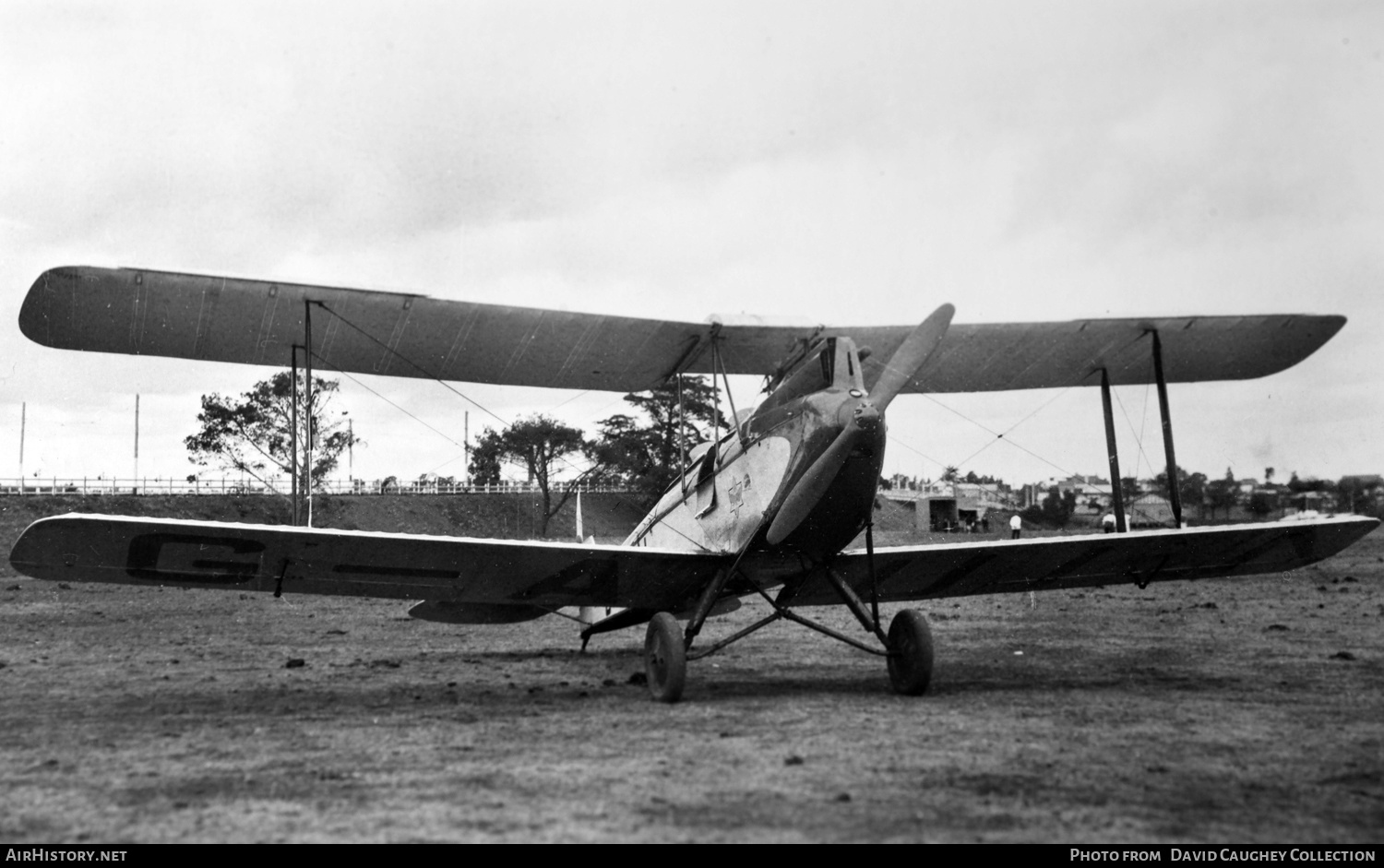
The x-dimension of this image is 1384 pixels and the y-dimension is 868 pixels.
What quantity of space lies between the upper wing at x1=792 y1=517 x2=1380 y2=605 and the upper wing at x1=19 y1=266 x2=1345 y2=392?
6.91 ft

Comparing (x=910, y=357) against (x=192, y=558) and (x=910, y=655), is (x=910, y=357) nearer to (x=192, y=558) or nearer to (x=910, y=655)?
(x=910, y=655)

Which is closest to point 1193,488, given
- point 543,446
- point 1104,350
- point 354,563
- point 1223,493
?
point 1223,493

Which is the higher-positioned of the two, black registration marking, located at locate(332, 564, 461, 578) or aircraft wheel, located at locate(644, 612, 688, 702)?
black registration marking, located at locate(332, 564, 461, 578)

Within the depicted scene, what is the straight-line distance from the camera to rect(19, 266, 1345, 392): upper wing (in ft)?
29.5

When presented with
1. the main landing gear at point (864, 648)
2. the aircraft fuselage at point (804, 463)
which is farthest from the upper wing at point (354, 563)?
the main landing gear at point (864, 648)

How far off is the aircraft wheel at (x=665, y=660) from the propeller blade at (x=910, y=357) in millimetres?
2092

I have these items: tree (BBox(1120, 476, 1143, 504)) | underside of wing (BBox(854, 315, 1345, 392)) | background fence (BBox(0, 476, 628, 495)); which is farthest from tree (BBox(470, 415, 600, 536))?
underside of wing (BBox(854, 315, 1345, 392))

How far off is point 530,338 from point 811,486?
152 inches

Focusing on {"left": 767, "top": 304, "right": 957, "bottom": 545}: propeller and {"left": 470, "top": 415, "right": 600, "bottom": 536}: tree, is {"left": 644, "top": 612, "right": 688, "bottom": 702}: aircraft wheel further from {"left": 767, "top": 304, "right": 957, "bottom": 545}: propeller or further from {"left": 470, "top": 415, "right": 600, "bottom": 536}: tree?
{"left": 470, "top": 415, "right": 600, "bottom": 536}: tree

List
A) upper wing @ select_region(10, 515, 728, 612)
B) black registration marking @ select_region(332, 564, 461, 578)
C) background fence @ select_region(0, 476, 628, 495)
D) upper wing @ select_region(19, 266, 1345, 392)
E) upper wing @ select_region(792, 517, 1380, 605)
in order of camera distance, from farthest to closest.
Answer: background fence @ select_region(0, 476, 628, 495)
upper wing @ select_region(19, 266, 1345, 392)
upper wing @ select_region(792, 517, 1380, 605)
black registration marking @ select_region(332, 564, 461, 578)
upper wing @ select_region(10, 515, 728, 612)

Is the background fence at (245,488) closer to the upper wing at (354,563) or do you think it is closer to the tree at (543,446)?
the tree at (543,446)

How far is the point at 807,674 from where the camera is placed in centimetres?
845

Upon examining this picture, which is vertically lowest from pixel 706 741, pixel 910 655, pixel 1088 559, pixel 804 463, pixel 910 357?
pixel 706 741

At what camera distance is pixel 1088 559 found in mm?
8844
